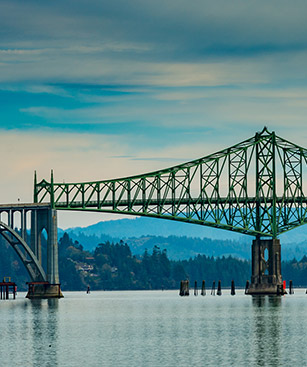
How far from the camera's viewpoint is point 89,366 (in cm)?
6688


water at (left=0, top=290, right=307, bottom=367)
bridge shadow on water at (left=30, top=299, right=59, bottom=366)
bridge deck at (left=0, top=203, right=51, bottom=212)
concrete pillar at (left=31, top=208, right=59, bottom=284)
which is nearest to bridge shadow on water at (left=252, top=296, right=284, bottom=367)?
water at (left=0, top=290, right=307, bottom=367)

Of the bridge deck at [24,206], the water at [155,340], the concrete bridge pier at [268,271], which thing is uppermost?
the bridge deck at [24,206]

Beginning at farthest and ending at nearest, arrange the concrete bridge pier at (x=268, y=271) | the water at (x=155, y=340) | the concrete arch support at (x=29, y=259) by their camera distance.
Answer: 1. the concrete bridge pier at (x=268, y=271)
2. the concrete arch support at (x=29, y=259)
3. the water at (x=155, y=340)

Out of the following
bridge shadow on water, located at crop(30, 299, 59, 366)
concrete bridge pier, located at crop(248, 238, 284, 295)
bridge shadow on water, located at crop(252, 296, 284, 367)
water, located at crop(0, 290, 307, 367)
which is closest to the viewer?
water, located at crop(0, 290, 307, 367)

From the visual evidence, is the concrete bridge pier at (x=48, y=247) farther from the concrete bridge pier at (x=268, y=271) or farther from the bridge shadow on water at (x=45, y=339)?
the bridge shadow on water at (x=45, y=339)

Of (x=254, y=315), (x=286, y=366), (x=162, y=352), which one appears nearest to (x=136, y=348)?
(x=162, y=352)

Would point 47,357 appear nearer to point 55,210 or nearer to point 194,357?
point 194,357

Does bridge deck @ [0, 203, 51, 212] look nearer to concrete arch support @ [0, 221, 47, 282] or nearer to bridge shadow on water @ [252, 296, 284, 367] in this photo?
concrete arch support @ [0, 221, 47, 282]

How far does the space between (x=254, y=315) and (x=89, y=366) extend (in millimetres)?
56439

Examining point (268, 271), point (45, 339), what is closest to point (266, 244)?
point (268, 271)

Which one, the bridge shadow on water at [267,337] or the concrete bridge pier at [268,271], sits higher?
the concrete bridge pier at [268,271]

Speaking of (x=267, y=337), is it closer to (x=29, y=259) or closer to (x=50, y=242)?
(x=50, y=242)

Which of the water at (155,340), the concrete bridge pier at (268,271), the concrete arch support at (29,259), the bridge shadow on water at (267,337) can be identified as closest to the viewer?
the water at (155,340)

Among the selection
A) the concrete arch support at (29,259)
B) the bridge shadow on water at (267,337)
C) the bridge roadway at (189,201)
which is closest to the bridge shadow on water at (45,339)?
the bridge shadow on water at (267,337)
